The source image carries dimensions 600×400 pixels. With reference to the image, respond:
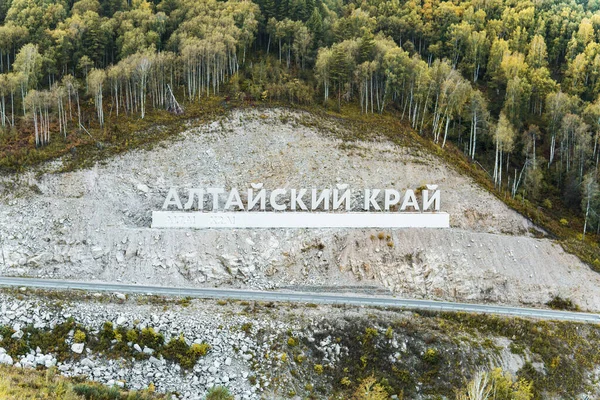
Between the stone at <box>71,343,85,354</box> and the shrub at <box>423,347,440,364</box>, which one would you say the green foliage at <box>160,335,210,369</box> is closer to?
the stone at <box>71,343,85,354</box>

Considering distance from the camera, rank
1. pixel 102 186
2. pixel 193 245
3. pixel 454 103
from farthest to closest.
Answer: pixel 454 103
pixel 102 186
pixel 193 245

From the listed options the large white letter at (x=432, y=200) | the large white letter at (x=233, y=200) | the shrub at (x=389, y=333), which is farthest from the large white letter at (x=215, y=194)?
the large white letter at (x=432, y=200)

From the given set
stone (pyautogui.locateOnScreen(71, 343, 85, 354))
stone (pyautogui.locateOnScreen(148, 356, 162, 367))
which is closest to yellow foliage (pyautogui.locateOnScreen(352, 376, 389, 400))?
stone (pyautogui.locateOnScreen(148, 356, 162, 367))

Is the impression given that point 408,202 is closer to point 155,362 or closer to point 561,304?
point 561,304

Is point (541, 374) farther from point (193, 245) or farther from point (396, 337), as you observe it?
point (193, 245)

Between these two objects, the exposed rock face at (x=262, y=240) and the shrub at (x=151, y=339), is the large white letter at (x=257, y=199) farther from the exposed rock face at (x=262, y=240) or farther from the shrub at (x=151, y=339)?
the shrub at (x=151, y=339)

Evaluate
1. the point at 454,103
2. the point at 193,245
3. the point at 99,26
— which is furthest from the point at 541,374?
the point at 99,26
